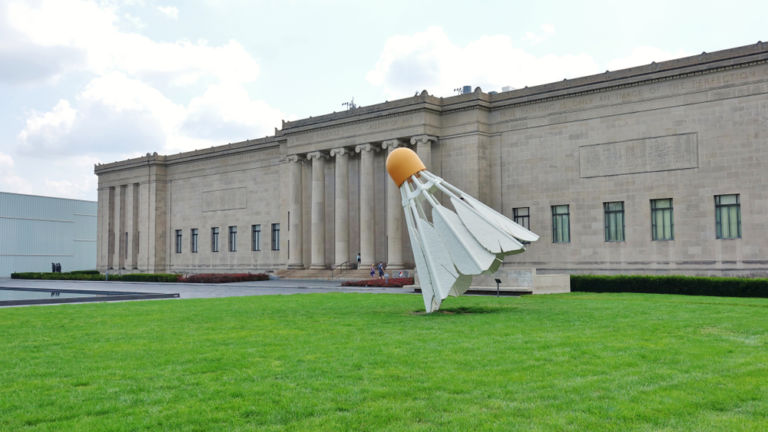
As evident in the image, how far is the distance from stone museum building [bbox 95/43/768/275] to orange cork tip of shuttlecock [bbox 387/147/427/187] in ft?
66.1

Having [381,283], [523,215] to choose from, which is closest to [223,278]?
[381,283]

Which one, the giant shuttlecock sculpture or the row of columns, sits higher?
the row of columns

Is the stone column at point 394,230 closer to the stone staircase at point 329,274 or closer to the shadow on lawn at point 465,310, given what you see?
the stone staircase at point 329,274

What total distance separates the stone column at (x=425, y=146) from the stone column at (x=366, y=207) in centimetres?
396

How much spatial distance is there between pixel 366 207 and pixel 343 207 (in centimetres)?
231

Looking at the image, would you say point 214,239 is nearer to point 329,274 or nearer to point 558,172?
point 329,274

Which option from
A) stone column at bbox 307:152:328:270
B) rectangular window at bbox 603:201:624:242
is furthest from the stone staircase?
rectangular window at bbox 603:201:624:242

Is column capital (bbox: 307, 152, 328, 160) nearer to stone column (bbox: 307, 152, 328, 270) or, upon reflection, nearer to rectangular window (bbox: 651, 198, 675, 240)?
stone column (bbox: 307, 152, 328, 270)

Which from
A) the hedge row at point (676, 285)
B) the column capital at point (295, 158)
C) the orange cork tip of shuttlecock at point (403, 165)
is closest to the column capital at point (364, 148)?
the column capital at point (295, 158)

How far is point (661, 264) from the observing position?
3503 cm

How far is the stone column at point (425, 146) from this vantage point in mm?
41719

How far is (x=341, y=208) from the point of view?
46.5 m

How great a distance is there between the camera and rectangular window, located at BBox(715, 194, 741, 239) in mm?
32938

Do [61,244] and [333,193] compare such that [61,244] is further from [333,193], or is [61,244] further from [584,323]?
[584,323]
